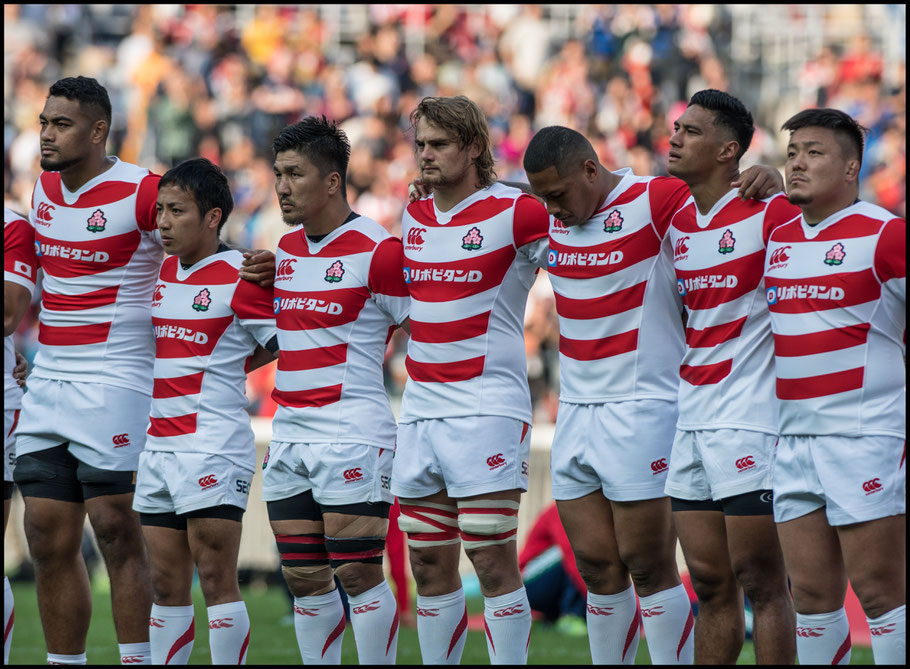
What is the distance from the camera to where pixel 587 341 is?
212 inches

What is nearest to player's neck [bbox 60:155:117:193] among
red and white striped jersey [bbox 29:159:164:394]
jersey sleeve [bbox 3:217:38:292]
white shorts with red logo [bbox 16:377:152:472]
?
red and white striped jersey [bbox 29:159:164:394]

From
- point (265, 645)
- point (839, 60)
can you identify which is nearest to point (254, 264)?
point (265, 645)

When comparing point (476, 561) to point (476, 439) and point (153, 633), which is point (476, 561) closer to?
point (476, 439)

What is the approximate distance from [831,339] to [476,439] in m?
1.44

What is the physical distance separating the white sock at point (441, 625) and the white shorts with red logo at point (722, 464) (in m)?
1.02

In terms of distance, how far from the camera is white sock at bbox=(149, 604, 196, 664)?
569cm

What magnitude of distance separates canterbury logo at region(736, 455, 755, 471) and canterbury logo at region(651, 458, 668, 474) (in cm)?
36

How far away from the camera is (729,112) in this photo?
17.4 feet

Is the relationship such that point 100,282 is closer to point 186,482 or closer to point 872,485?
point 186,482

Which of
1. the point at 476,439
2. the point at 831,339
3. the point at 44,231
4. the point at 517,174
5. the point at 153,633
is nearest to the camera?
the point at 831,339

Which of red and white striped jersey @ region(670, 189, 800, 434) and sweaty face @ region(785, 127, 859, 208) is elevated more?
sweaty face @ region(785, 127, 859, 208)

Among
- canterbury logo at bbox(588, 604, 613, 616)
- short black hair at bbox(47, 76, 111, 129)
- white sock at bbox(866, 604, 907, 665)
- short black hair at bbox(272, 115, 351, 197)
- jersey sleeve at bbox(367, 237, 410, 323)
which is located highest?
short black hair at bbox(47, 76, 111, 129)

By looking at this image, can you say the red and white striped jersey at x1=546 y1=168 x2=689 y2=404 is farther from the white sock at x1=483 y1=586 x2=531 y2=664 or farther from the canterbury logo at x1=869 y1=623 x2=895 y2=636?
the canterbury logo at x1=869 y1=623 x2=895 y2=636

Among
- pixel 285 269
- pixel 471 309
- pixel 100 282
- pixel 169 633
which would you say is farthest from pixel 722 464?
pixel 100 282
